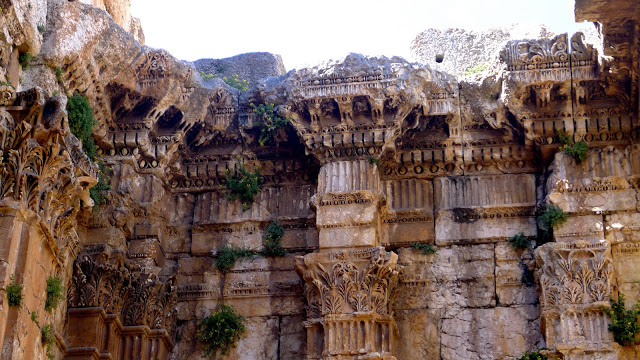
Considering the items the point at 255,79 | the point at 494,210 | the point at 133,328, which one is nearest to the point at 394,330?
the point at 494,210

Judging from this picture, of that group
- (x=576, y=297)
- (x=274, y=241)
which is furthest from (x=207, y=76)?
(x=576, y=297)

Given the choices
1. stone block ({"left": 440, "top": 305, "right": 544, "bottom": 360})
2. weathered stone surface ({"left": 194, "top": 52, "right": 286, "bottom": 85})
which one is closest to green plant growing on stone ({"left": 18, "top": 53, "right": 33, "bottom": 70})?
weathered stone surface ({"left": 194, "top": 52, "right": 286, "bottom": 85})

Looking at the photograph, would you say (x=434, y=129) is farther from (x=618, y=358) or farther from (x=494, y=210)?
(x=618, y=358)

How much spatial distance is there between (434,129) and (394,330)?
264 centimetres

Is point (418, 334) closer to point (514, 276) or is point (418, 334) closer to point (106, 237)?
point (514, 276)

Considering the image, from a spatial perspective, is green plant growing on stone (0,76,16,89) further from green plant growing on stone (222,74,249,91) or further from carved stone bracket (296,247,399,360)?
green plant growing on stone (222,74,249,91)

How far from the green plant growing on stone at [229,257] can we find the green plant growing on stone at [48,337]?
106 inches

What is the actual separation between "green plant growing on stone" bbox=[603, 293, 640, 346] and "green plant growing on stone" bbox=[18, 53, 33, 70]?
641 centimetres

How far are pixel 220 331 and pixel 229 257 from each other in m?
0.95

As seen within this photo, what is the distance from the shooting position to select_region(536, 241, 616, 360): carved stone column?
38.2 feet

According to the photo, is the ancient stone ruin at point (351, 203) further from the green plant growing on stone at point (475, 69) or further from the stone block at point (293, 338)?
the green plant growing on stone at point (475, 69)

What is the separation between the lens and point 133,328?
1243 cm

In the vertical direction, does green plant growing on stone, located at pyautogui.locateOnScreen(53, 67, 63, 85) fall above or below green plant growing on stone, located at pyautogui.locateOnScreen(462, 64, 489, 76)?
below

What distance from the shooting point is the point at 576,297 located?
11.9 m
